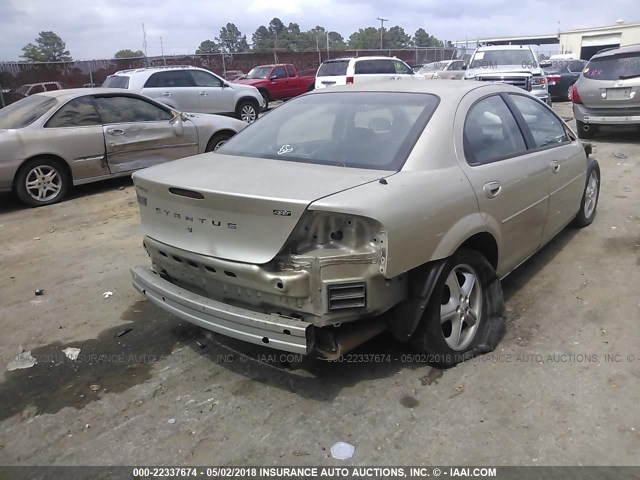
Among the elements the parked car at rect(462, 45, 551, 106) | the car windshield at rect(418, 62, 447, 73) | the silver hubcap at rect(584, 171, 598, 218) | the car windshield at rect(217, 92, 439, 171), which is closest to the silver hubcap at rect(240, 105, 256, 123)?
the parked car at rect(462, 45, 551, 106)

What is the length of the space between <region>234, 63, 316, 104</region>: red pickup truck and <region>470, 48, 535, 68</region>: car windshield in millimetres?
8265

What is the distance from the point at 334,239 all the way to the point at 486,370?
1309 millimetres

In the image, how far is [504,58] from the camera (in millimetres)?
14906

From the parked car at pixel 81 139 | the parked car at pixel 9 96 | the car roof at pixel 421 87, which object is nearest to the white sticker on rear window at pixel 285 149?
the car roof at pixel 421 87

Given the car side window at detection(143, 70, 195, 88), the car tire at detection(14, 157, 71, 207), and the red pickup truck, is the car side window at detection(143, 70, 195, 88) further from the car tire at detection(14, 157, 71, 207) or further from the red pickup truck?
the red pickup truck

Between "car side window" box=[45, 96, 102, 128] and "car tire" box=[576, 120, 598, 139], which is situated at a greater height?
"car side window" box=[45, 96, 102, 128]

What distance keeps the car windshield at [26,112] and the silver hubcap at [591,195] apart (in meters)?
7.04

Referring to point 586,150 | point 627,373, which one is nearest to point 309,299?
point 627,373

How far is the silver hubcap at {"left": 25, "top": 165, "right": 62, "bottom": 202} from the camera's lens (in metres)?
7.45

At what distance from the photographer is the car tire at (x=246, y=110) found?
558 inches

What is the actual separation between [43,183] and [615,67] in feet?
32.6

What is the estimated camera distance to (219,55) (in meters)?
26.8

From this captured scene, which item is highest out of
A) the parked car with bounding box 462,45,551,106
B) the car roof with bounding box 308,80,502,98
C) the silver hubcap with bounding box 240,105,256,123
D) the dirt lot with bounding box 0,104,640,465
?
the parked car with bounding box 462,45,551,106

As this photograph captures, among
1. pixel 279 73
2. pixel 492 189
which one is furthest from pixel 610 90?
pixel 279 73
